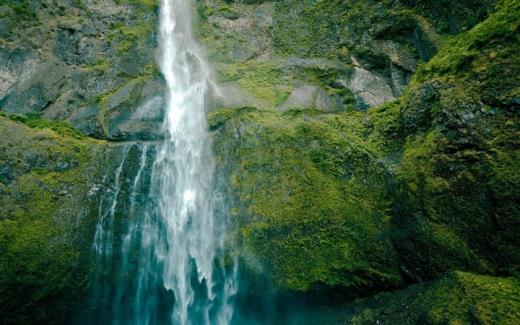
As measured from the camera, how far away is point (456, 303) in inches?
248

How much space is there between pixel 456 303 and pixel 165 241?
7.08 metres

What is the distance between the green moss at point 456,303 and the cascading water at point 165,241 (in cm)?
386

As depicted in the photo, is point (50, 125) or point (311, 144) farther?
point (50, 125)

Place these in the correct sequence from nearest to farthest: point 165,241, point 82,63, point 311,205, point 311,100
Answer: point 311,205, point 165,241, point 311,100, point 82,63

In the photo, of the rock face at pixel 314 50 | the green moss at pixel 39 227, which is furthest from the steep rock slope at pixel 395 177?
the green moss at pixel 39 227

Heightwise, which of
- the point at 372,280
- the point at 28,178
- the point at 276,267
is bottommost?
the point at 372,280

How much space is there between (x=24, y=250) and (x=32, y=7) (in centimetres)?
969

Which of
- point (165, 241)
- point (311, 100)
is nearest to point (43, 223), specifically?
point (165, 241)

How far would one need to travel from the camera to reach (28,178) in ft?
33.1

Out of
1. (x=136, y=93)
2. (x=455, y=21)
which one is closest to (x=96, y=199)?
(x=136, y=93)

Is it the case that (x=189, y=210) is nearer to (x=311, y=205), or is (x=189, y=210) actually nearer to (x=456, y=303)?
(x=311, y=205)

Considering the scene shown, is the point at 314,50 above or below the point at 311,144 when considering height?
above

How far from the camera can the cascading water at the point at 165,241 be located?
9.91m

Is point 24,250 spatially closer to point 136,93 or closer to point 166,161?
point 166,161
